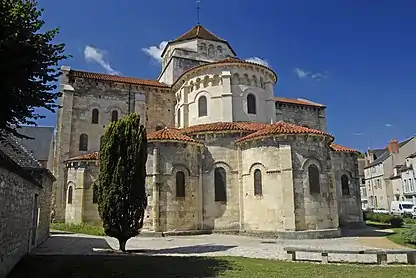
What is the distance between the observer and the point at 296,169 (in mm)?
18766

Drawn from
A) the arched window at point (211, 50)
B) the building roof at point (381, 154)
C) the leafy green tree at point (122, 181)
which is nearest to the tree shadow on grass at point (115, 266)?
the leafy green tree at point (122, 181)

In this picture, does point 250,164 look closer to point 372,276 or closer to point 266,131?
point 266,131

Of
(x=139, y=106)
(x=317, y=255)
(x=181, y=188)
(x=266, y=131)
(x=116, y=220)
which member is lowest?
(x=317, y=255)

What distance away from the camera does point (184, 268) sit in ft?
32.6

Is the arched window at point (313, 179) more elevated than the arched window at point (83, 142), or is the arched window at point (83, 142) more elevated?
the arched window at point (83, 142)

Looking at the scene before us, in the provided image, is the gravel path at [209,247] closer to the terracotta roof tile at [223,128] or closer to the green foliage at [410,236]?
the green foliage at [410,236]

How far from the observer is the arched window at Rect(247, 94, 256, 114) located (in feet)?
82.1

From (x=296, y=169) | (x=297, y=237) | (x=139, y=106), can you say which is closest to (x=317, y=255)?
(x=297, y=237)

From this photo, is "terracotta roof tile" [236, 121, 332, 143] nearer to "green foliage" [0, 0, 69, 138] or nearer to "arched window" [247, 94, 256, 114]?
"arched window" [247, 94, 256, 114]

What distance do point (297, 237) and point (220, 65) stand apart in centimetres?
1332

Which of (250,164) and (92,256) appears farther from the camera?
(250,164)

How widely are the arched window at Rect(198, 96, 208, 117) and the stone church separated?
0.39ft

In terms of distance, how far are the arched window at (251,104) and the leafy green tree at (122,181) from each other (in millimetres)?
12412

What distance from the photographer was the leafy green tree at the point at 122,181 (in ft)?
44.2
